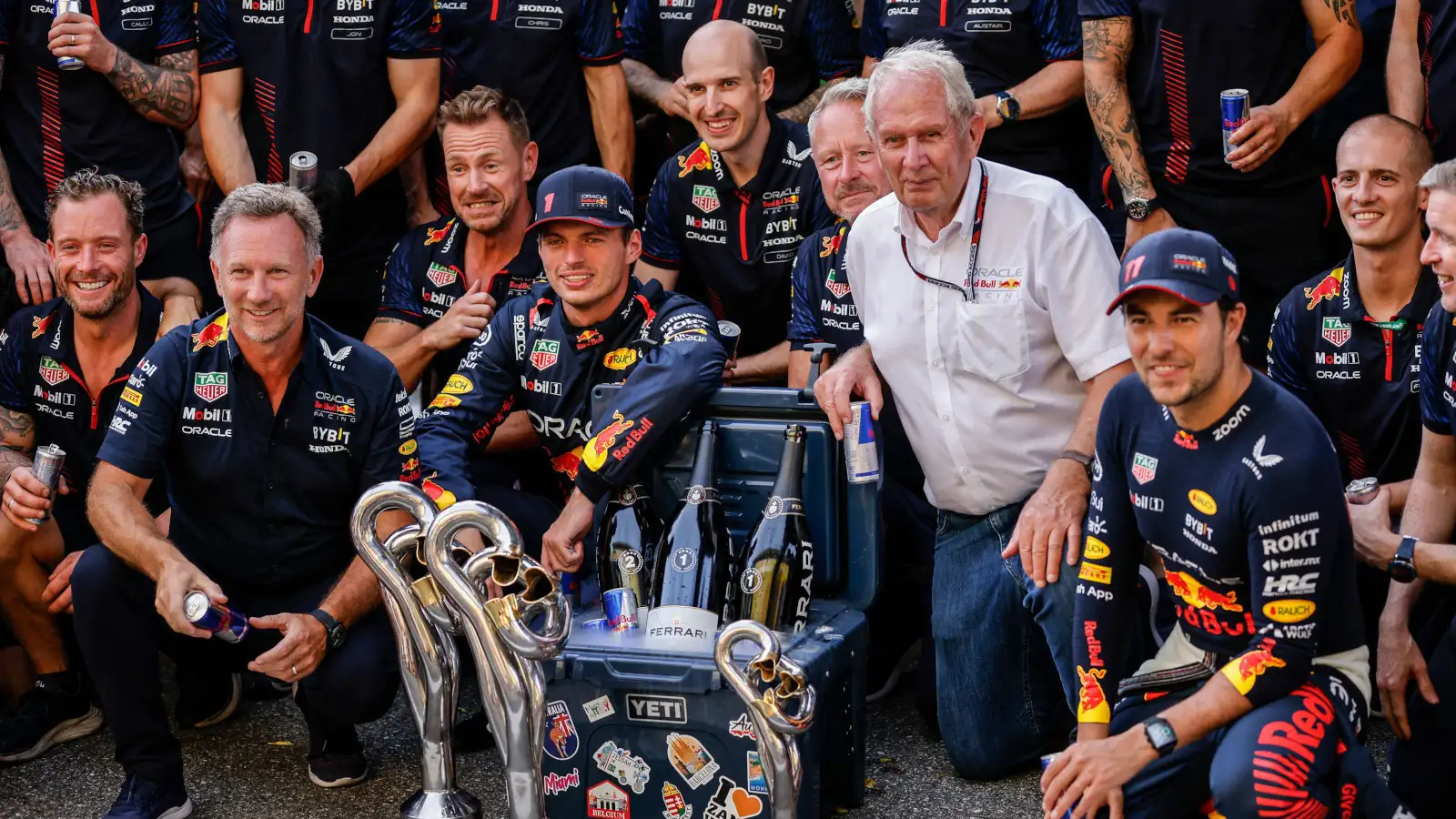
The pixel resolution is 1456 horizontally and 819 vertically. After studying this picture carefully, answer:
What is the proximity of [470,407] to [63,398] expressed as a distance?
1332 mm

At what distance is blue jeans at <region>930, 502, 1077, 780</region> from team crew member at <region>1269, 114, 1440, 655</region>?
3.00 feet

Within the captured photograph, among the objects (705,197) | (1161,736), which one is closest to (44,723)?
(705,197)

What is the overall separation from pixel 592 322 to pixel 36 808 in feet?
6.59

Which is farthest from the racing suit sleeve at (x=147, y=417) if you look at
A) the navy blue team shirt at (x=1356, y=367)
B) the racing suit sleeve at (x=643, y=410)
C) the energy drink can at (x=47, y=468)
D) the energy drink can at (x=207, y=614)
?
the navy blue team shirt at (x=1356, y=367)

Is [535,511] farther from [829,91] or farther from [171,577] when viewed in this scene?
[829,91]

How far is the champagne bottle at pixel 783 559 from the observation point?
4.01 m

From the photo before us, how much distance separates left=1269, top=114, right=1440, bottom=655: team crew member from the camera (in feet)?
14.3

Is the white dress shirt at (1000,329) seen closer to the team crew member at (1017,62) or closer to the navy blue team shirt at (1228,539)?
the navy blue team shirt at (1228,539)

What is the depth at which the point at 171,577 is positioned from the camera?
164 inches

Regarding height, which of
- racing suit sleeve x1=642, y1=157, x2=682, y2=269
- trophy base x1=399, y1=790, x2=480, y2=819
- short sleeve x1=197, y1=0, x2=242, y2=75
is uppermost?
short sleeve x1=197, y1=0, x2=242, y2=75

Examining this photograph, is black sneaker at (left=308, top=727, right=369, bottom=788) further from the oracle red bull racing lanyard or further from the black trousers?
the oracle red bull racing lanyard

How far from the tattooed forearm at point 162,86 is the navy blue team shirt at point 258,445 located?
5.11ft

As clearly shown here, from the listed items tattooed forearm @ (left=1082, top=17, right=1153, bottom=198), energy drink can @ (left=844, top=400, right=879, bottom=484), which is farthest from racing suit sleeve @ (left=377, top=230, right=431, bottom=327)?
tattooed forearm @ (left=1082, top=17, right=1153, bottom=198)

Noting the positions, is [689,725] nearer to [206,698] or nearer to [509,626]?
[509,626]
